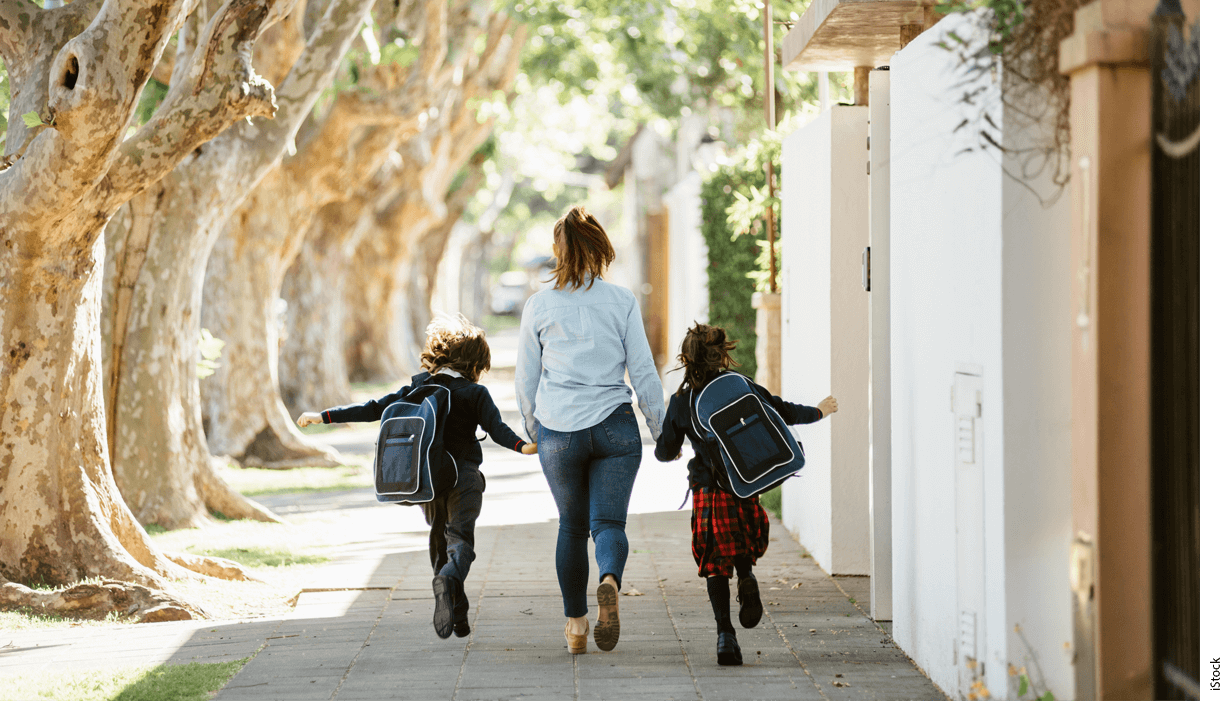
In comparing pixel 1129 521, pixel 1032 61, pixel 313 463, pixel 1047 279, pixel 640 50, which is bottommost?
pixel 313 463

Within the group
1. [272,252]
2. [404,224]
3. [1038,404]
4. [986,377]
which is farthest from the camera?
[404,224]

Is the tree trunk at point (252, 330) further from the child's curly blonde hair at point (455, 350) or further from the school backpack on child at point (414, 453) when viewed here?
the school backpack on child at point (414, 453)

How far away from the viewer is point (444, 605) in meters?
5.14

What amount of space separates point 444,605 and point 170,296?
4547 mm

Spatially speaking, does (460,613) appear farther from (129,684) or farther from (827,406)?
(827,406)

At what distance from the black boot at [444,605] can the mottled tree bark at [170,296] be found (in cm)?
407

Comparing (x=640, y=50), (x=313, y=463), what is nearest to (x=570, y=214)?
(x=313, y=463)

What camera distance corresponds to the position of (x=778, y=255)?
35.1 ft

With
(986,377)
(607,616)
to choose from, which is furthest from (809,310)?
(986,377)

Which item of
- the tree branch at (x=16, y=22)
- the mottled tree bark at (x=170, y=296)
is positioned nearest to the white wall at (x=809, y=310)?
the mottled tree bark at (x=170, y=296)

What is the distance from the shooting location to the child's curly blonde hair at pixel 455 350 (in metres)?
5.55

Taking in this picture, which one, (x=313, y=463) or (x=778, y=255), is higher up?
(x=778, y=255)
